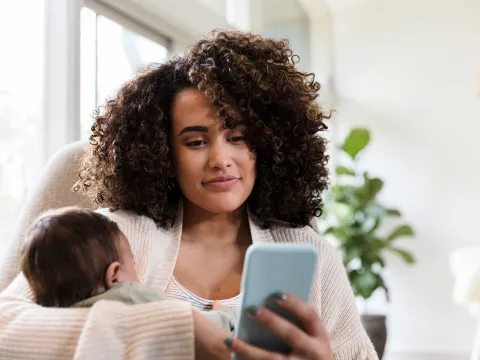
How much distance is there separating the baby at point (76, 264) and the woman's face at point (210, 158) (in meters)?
0.33

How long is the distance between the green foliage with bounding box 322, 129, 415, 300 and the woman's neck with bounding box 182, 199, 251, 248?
3.36 metres

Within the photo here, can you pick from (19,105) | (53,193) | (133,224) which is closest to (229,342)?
(133,224)

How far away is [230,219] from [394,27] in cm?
439

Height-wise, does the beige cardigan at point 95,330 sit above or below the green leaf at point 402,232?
above

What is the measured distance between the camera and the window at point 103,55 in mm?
3055

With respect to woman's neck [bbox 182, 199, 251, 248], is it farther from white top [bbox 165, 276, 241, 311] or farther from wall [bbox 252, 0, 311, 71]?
wall [bbox 252, 0, 311, 71]

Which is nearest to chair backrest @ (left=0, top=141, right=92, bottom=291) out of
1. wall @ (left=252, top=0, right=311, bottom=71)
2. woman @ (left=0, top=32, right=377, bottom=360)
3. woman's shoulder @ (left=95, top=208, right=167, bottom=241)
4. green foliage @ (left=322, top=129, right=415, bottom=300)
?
woman @ (left=0, top=32, right=377, bottom=360)

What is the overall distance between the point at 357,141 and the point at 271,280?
4232 millimetres

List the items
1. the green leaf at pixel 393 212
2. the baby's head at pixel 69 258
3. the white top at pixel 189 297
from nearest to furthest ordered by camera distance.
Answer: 1. the baby's head at pixel 69 258
2. the white top at pixel 189 297
3. the green leaf at pixel 393 212

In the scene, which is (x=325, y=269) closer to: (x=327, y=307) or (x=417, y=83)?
(x=327, y=307)

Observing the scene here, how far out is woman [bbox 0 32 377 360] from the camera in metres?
1.38

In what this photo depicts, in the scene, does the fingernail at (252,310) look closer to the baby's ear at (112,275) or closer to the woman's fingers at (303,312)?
the woman's fingers at (303,312)

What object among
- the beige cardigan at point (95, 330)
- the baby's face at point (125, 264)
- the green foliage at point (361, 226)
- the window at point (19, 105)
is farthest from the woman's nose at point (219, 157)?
the green foliage at point (361, 226)

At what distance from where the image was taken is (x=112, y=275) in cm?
106
